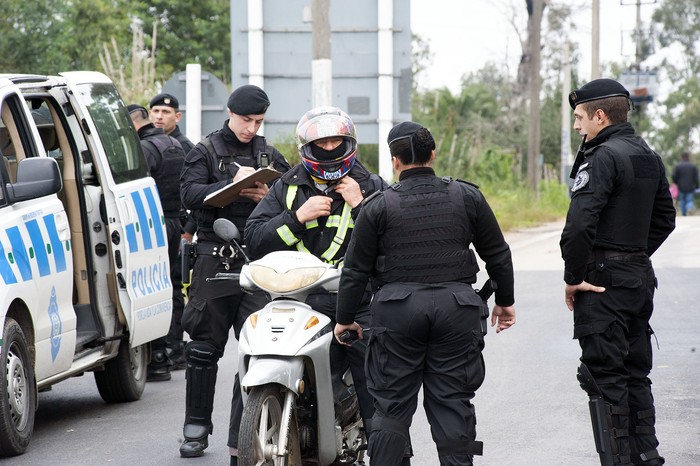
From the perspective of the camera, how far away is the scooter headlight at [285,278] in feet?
18.6

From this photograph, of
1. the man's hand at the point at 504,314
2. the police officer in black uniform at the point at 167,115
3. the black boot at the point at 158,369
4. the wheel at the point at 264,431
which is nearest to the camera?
the wheel at the point at 264,431

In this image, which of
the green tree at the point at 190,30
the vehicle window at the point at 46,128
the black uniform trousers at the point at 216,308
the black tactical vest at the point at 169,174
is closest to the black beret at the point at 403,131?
the black uniform trousers at the point at 216,308

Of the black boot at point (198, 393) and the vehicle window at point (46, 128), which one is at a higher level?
the vehicle window at point (46, 128)

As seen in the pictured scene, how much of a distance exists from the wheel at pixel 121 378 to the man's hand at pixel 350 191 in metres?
3.08

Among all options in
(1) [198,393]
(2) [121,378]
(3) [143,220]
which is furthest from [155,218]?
(1) [198,393]

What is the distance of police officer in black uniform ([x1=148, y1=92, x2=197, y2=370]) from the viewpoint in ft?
33.3

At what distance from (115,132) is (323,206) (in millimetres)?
3124

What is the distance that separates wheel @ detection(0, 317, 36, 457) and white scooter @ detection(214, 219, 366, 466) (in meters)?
1.60

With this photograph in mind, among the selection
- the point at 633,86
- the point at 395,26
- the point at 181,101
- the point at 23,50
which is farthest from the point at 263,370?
the point at 633,86

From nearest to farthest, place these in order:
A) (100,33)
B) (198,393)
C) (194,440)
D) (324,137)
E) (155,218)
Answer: (324,137) < (198,393) < (194,440) < (155,218) < (100,33)

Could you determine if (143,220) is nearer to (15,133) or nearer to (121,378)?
(121,378)

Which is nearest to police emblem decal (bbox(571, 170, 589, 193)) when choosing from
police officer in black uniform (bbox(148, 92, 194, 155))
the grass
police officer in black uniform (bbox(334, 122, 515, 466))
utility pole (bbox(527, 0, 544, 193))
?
police officer in black uniform (bbox(334, 122, 515, 466))

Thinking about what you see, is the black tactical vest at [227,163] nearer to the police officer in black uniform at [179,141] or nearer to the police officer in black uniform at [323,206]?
the police officer in black uniform at [323,206]

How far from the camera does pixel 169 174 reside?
10156 millimetres
